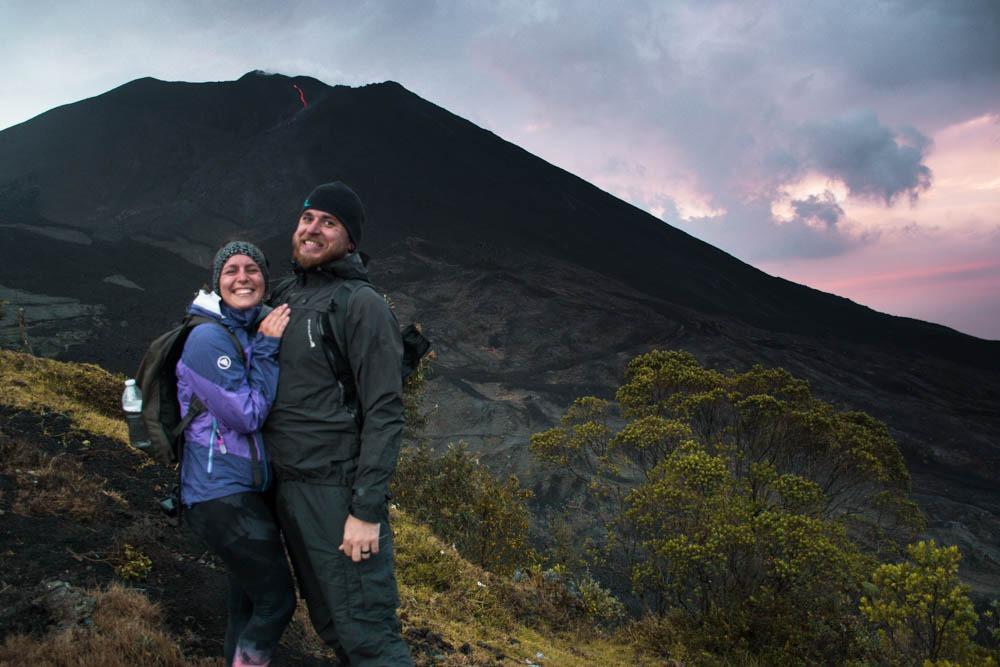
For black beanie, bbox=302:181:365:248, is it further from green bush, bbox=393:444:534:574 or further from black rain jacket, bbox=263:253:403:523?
green bush, bbox=393:444:534:574

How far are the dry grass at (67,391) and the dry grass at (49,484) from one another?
162 centimetres

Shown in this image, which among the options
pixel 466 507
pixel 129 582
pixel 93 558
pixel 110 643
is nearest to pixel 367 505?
pixel 110 643

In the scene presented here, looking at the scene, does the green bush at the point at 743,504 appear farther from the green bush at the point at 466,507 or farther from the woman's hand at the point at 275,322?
the woman's hand at the point at 275,322

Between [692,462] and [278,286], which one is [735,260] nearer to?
[692,462]

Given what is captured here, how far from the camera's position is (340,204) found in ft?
8.13

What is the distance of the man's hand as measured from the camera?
2.11 meters

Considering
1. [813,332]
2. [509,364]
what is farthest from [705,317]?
[509,364]

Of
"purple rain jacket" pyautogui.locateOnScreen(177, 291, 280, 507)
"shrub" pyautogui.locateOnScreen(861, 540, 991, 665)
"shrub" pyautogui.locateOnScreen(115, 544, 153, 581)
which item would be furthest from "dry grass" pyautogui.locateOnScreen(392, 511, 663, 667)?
"purple rain jacket" pyautogui.locateOnScreen(177, 291, 280, 507)

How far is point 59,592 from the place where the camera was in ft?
11.5

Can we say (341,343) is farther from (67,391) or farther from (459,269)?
(459,269)

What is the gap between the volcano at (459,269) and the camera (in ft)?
97.1

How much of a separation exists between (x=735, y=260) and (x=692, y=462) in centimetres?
6318

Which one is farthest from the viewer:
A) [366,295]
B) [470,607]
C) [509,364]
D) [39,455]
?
[509,364]

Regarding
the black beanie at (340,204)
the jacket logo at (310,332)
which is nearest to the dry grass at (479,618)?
the jacket logo at (310,332)
